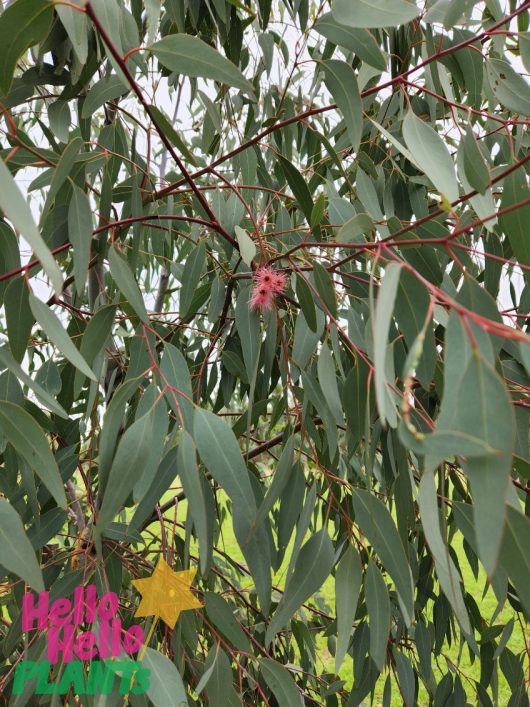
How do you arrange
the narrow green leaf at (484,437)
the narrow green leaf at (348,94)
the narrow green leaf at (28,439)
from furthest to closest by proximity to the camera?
1. the narrow green leaf at (348,94)
2. the narrow green leaf at (28,439)
3. the narrow green leaf at (484,437)

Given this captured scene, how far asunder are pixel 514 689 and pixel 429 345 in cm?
69

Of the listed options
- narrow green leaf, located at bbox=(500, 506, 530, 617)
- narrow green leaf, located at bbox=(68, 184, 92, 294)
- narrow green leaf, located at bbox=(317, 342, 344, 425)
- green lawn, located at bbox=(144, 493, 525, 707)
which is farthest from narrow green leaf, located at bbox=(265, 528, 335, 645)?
green lawn, located at bbox=(144, 493, 525, 707)

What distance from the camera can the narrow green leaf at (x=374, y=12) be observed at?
574mm

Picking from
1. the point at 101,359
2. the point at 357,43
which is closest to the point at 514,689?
the point at 101,359

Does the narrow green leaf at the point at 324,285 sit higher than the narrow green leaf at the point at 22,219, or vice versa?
the narrow green leaf at the point at 22,219

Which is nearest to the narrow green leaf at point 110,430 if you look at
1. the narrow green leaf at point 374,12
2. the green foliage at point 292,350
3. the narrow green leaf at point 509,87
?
the green foliage at point 292,350

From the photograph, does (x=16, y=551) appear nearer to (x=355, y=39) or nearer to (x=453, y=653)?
(x=355, y=39)

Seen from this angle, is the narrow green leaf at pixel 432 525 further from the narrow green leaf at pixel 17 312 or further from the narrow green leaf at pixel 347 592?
the narrow green leaf at pixel 17 312

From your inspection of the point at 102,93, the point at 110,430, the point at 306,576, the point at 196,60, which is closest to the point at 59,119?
the point at 102,93

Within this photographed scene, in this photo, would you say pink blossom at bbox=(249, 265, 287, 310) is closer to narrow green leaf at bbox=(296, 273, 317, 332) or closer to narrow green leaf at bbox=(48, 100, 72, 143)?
narrow green leaf at bbox=(296, 273, 317, 332)

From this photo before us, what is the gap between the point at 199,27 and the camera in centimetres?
102

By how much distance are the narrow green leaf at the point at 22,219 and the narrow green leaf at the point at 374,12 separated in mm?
332

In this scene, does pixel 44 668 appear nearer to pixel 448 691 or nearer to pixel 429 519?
pixel 429 519

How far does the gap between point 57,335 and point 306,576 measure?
33 centimetres
